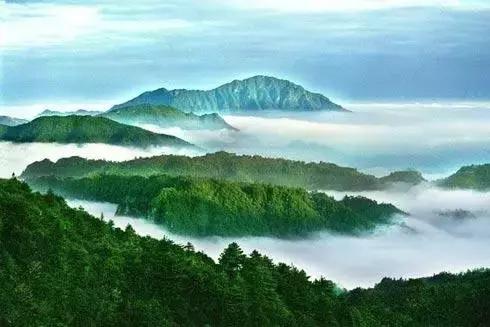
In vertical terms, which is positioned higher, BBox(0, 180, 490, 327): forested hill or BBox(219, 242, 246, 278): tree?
BBox(219, 242, 246, 278): tree

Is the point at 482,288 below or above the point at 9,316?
above

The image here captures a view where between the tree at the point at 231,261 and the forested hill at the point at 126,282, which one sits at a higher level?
the tree at the point at 231,261

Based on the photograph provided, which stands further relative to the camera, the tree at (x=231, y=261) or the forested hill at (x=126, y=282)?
the tree at (x=231, y=261)

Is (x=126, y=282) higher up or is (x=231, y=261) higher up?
(x=231, y=261)

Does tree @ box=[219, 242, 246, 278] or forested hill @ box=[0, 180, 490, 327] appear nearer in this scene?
forested hill @ box=[0, 180, 490, 327]

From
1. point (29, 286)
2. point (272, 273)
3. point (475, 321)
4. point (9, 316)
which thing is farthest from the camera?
point (475, 321)

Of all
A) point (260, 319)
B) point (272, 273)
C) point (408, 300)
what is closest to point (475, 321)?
point (408, 300)

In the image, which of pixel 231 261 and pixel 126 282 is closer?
pixel 126 282

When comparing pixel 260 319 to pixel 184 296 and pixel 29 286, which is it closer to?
pixel 184 296
